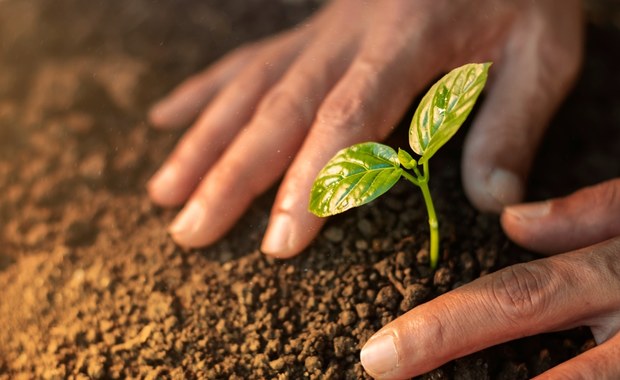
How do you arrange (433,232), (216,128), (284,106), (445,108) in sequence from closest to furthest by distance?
(445,108)
(433,232)
(284,106)
(216,128)

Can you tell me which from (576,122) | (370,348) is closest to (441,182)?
(370,348)

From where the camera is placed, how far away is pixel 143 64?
5.85 ft

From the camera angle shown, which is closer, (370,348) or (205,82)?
(370,348)

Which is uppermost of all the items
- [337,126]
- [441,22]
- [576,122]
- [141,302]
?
[441,22]

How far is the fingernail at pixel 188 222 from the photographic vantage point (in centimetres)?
126

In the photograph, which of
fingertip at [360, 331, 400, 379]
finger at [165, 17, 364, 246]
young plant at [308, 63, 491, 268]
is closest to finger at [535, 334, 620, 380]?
fingertip at [360, 331, 400, 379]

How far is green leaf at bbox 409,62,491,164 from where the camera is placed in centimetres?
92


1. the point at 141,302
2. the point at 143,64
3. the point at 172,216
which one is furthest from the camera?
the point at 143,64

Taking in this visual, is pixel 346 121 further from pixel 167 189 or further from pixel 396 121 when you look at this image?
pixel 167 189

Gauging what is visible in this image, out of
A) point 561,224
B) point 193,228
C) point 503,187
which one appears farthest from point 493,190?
point 193,228

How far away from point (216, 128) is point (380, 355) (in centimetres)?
65

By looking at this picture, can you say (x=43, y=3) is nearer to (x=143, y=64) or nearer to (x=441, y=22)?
(x=143, y=64)

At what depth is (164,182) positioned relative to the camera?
1.40 m

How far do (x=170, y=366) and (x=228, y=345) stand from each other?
0.10 metres
